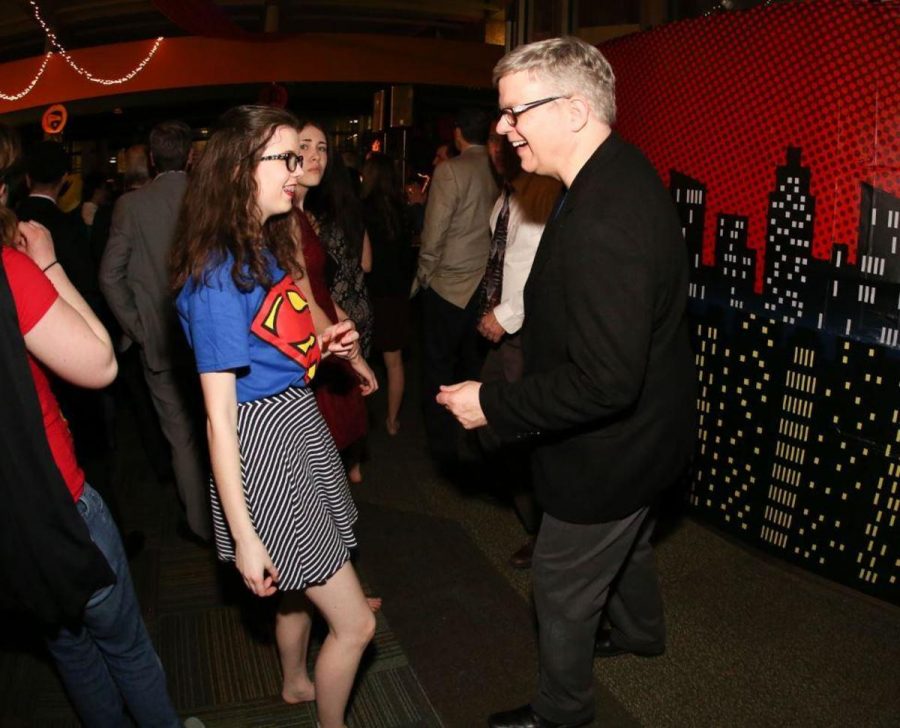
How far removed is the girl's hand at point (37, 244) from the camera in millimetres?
1509

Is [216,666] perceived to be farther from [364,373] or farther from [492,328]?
[492,328]

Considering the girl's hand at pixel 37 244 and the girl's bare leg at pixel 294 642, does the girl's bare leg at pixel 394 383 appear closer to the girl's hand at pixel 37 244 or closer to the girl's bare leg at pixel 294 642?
the girl's bare leg at pixel 294 642

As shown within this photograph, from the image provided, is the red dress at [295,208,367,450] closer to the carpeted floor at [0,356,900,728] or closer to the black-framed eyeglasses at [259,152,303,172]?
the carpeted floor at [0,356,900,728]

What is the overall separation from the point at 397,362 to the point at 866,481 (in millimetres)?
2513

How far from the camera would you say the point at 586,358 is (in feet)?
5.29

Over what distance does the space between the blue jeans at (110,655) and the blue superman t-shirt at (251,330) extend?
15.9 inches

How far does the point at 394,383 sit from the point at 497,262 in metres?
1.59

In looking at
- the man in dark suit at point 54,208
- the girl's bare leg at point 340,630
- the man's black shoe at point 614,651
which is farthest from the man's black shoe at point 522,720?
the man in dark suit at point 54,208

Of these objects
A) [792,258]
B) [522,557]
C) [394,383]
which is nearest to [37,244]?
[522,557]

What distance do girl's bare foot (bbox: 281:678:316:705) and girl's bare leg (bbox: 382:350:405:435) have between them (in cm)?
232

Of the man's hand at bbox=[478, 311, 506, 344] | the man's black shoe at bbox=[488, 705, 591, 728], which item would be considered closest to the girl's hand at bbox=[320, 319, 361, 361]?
the man's hand at bbox=[478, 311, 506, 344]

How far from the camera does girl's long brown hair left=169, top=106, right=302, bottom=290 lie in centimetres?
162

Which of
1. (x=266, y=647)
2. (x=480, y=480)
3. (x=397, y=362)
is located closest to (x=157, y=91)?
(x=397, y=362)

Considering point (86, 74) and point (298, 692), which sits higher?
point (86, 74)
